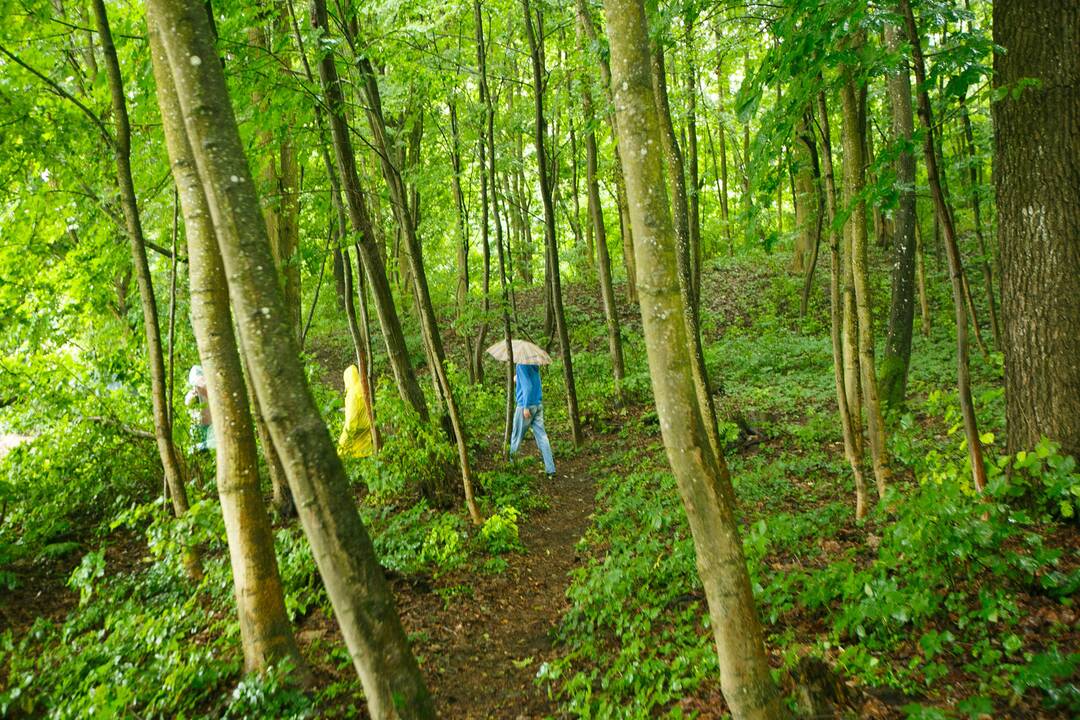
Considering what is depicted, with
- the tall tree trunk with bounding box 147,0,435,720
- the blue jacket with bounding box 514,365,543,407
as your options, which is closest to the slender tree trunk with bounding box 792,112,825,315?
the blue jacket with bounding box 514,365,543,407

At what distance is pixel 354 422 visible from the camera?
8.70 m

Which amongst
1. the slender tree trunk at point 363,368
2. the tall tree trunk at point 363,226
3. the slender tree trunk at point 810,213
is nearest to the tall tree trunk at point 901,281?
the slender tree trunk at point 810,213

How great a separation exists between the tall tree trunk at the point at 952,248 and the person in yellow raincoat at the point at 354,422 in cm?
689

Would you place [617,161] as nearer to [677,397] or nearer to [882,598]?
[882,598]

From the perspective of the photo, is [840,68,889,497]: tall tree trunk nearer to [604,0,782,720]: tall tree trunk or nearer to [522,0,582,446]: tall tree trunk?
[604,0,782,720]: tall tree trunk

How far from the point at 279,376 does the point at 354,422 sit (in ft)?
20.6

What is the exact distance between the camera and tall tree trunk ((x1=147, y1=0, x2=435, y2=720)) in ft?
8.69

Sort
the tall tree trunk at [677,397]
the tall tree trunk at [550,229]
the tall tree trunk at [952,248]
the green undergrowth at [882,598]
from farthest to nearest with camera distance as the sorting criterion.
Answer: the tall tree trunk at [550,229] → the tall tree trunk at [952,248] → the green undergrowth at [882,598] → the tall tree trunk at [677,397]

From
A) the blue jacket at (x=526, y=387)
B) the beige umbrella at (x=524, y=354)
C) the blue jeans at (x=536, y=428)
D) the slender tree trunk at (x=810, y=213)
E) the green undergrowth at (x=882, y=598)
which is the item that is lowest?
the green undergrowth at (x=882, y=598)

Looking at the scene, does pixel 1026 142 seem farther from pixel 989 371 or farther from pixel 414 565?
pixel 989 371

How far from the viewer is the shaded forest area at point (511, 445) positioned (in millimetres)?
2730

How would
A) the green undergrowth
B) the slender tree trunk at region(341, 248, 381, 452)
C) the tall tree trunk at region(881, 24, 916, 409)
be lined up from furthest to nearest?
the tall tree trunk at region(881, 24, 916, 409) < the slender tree trunk at region(341, 248, 381, 452) < the green undergrowth

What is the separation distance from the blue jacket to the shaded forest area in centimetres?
9

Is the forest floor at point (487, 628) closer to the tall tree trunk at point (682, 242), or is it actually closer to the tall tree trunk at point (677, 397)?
the tall tree trunk at point (677, 397)
